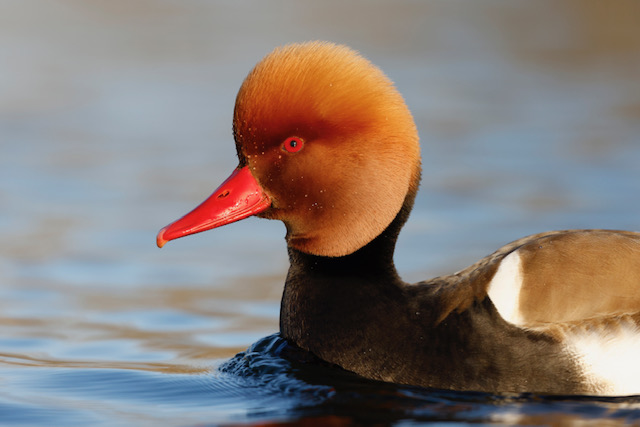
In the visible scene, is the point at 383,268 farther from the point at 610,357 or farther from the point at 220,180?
the point at 220,180

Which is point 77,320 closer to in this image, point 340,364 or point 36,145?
point 340,364

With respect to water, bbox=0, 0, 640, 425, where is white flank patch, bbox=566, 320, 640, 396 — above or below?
below

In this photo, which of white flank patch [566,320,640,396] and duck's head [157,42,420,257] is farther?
duck's head [157,42,420,257]

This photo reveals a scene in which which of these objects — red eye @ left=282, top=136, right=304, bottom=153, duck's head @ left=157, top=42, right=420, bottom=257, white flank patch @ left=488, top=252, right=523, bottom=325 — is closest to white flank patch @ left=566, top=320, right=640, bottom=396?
white flank patch @ left=488, top=252, right=523, bottom=325

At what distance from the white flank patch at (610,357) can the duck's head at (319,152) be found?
999 mm

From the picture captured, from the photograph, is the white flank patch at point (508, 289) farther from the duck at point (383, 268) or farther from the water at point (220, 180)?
the water at point (220, 180)

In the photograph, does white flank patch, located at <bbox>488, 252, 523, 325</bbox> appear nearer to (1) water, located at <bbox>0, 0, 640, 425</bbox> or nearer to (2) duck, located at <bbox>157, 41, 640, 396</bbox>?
(2) duck, located at <bbox>157, 41, 640, 396</bbox>

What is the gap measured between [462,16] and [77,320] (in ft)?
27.9

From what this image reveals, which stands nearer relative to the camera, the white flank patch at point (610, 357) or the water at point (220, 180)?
the white flank patch at point (610, 357)

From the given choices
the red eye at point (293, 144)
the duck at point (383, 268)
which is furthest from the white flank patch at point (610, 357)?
the red eye at point (293, 144)

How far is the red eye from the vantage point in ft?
16.6

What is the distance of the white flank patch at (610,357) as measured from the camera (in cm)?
471

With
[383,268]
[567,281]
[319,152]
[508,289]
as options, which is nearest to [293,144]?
[319,152]

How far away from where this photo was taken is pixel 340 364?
16.2 ft
